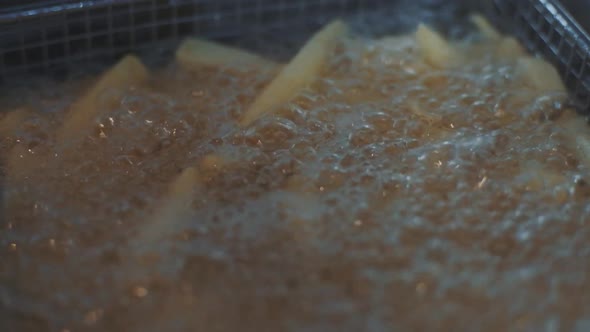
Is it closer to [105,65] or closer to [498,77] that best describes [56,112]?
[105,65]

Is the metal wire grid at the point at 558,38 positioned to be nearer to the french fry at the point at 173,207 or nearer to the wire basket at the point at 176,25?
the wire basket at the point at 176,25

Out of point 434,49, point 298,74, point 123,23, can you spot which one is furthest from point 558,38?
point 123,23

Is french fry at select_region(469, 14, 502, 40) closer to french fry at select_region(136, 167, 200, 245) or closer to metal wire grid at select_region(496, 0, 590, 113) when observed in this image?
metal wire grid at select_region(496, 0, 590, 113)

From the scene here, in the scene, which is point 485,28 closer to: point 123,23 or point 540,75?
point 540,75

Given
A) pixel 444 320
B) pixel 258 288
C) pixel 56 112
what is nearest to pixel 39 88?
pixel 56 112

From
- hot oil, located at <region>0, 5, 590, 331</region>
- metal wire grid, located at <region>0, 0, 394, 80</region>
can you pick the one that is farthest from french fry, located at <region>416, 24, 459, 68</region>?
metal wire grid, located at <region>0, 0, 394, 80</region>

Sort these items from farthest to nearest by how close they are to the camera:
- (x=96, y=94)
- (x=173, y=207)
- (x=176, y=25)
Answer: (x=176, y=25) < (x=96, y=94) < (x=173, y=207)
